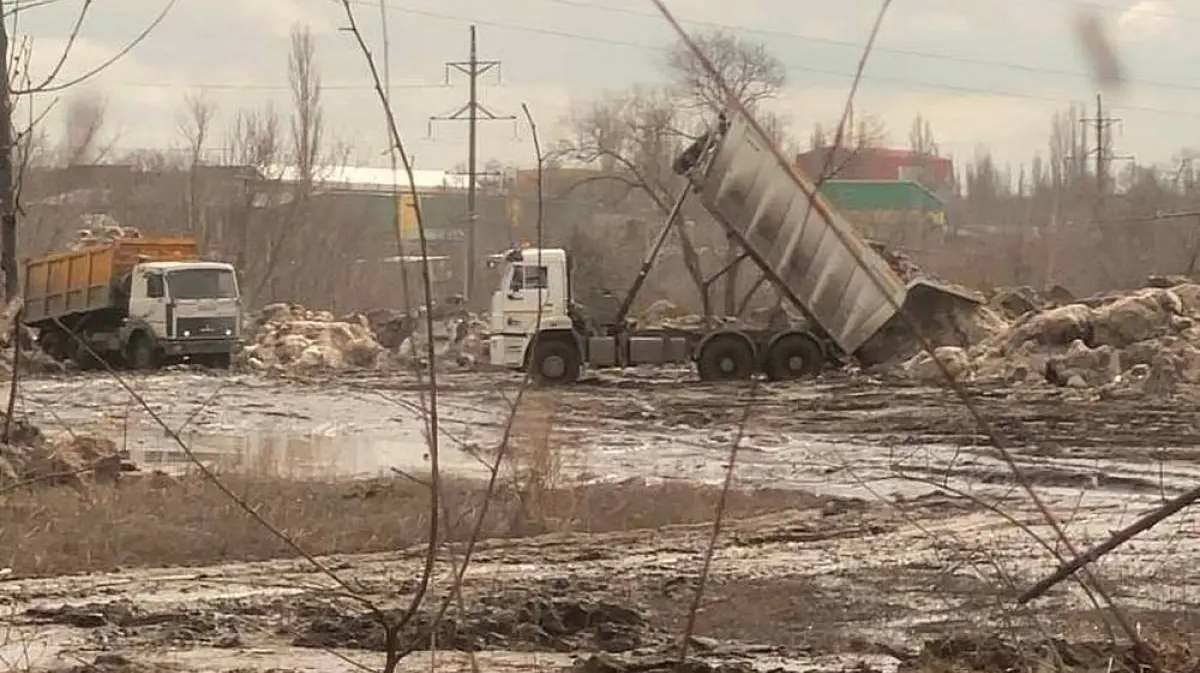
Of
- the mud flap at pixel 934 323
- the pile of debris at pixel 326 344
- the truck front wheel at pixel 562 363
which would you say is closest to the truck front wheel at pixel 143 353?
the pile of debris at pixel 326 344

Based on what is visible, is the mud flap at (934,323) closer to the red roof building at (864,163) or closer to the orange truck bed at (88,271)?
the orange truck bed at (88,271)

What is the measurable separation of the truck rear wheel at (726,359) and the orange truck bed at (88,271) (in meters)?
14.5

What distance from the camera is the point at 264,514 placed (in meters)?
12.3

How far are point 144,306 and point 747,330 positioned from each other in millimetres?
13826

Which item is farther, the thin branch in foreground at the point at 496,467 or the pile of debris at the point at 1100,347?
the pile of debris at the point at 1100,347

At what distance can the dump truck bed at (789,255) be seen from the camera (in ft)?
85.8

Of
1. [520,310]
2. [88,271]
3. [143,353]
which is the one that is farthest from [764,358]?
[88,271]

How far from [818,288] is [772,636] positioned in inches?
775

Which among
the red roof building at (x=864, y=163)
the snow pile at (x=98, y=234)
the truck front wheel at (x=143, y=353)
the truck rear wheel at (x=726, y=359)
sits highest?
the snow pile at (x=98, y=234)

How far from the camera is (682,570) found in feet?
35.4

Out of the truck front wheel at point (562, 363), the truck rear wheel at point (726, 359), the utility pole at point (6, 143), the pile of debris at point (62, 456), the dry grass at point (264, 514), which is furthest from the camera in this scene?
the truck rear wheel at point (726, 359)

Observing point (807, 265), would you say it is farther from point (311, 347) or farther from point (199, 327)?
point (311, 347)

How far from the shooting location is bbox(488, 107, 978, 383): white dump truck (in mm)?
26750

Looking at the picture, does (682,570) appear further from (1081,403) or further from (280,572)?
(1081,403)
